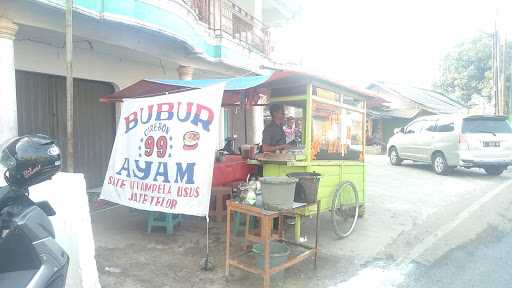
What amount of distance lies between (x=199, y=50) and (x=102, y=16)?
265 centimetres

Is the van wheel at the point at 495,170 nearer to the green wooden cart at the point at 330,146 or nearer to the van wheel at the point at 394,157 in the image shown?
the van wheel at the point at 394,157

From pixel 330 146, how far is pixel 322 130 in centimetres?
30

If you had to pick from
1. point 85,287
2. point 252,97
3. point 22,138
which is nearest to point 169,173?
point 85,287

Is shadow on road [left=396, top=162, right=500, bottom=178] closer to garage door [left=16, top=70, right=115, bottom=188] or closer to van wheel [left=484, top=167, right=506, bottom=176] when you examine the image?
van wheel [left=484, top=167, right=506, bottom=176]

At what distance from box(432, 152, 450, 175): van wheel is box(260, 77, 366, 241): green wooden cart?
260 inches

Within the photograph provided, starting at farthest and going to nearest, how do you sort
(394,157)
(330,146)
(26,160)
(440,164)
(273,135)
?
(394,157)
(440,164)
(273,135)
(330,146)
(26,160)

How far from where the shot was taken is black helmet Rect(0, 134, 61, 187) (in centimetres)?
210

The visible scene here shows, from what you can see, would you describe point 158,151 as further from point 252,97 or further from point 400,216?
point 400,216

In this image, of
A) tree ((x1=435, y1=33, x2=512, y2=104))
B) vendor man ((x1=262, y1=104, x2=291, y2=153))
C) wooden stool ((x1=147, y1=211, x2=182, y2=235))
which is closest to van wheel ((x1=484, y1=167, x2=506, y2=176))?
vendor man ((x1=262, y1=104, x2=291, y2=153))

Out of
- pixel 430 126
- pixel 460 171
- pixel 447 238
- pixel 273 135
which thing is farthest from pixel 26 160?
pixel 460 171

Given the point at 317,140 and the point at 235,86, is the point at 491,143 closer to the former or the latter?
the point at 317,140

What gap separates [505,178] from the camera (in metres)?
11.3

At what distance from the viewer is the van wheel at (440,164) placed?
11.8 meters

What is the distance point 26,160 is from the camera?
2102mm
